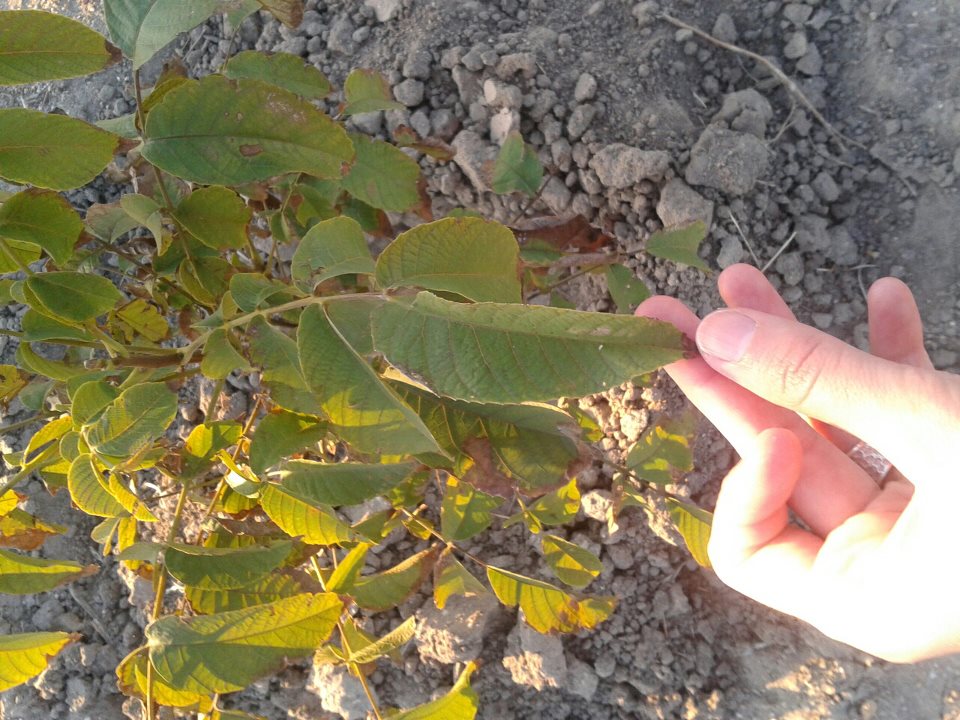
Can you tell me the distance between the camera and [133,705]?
1.82 metres

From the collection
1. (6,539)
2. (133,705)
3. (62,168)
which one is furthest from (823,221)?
(133,705)

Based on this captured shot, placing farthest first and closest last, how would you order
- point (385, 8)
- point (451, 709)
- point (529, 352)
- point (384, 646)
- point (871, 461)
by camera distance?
point (385, 8)
point (871, 461)
point (384, 646)
point (451, 709)
point (529, 352)

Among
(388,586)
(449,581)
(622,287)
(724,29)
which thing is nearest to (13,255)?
(388,586)

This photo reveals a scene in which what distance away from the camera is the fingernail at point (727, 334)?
106cm

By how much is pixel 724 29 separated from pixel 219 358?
155cm

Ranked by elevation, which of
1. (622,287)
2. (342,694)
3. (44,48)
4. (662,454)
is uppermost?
(44,48)

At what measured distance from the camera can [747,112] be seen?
5.90ft

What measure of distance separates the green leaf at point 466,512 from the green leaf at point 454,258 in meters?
0.53

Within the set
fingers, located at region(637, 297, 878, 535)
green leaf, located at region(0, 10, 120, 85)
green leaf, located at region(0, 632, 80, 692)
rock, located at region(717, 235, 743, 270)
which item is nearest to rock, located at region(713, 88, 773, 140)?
rock, located at region(717, 235, 743, 270)

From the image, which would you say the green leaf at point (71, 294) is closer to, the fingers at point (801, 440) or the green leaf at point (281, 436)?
the green leaf at point (281, 436)

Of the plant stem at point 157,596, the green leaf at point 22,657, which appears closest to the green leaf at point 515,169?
the plant stem at point 157,596

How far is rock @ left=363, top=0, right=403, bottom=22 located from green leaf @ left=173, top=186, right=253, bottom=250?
36.2 inches

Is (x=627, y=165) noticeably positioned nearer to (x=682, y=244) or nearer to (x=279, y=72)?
(x=682, y=244)

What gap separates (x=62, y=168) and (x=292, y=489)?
1.86 feet
